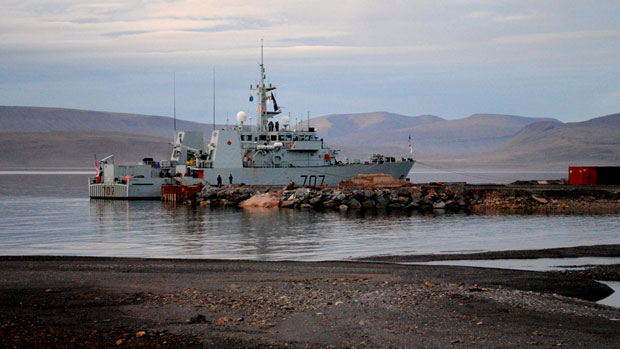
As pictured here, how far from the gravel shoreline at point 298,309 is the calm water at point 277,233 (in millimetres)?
5979

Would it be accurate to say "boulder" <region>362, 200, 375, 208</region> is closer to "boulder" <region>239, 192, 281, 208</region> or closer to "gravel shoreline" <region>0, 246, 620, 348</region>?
"boulder" <region>239, 192, 281, 208</region>

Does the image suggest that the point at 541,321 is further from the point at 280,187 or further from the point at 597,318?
the point at 280,187

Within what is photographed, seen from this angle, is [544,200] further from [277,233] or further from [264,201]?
[277,233]

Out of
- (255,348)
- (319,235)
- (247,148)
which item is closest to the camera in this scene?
(255,348)

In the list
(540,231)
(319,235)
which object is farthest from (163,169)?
(540,231)

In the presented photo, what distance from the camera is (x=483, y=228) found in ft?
93.9

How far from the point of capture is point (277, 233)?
27.2 meters

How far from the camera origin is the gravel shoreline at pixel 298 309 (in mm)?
9344

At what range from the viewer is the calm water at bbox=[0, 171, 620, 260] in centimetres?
2170

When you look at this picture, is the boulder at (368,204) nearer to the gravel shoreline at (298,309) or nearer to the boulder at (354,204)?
the boulder at (354,204)

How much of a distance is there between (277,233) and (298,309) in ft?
53.1

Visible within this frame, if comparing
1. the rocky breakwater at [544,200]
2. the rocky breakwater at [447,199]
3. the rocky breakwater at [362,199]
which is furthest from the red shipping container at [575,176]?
the rocky breakwater at [362,199]

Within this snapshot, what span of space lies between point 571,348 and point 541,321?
4.62 feet

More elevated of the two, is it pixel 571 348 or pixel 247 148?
pixel 247 148
